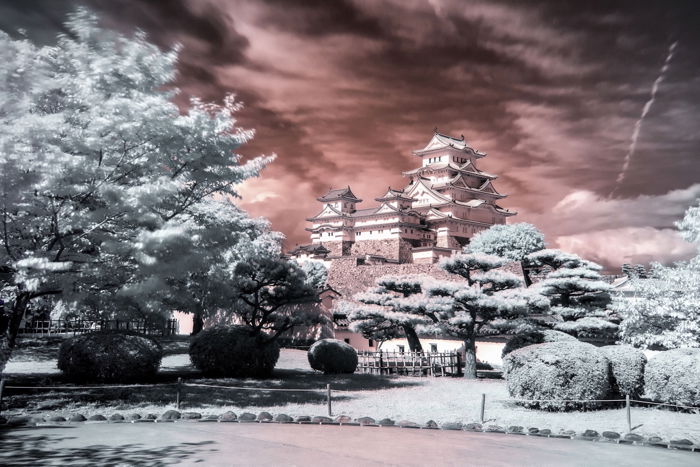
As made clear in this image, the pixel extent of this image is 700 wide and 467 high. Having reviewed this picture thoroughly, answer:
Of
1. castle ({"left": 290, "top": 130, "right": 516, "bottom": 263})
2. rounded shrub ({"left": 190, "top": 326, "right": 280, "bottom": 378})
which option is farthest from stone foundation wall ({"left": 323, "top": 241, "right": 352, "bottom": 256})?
rounded shrub ({"left": 190, "top": 326, "right": 280, "bottom": 378})

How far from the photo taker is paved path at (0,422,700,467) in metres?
7.88

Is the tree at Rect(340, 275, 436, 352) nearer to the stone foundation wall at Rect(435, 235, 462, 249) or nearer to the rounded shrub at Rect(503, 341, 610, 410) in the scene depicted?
the rounded shrub at Rect(503, 341, 610, 410)

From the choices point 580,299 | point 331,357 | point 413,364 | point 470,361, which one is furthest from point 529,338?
point 580,299

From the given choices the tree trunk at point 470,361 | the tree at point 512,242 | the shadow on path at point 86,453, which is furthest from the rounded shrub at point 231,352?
the tree at point 512,242

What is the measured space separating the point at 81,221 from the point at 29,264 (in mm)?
1291

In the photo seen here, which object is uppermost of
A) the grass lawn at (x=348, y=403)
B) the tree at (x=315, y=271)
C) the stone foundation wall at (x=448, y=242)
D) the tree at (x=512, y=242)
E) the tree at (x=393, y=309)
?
the stone foundation wall at (x=448, y=242)

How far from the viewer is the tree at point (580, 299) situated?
89.5ft

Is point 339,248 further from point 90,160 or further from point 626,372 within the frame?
point 90,160

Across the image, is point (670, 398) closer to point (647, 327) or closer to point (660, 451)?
point (660, 451)

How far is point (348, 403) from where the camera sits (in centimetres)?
1481

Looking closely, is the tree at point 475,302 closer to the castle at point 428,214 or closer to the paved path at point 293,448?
the paved path at point 293,448

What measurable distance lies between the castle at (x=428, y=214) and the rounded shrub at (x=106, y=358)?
50106mm

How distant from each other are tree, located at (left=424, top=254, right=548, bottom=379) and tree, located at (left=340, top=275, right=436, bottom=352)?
2.55 feet

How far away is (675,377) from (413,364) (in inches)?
461
